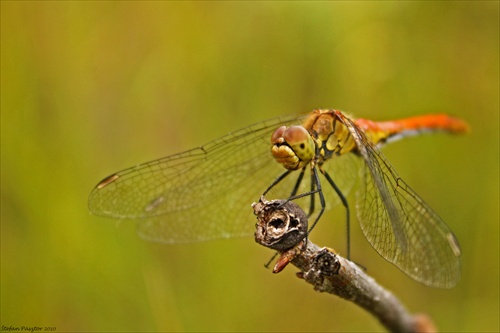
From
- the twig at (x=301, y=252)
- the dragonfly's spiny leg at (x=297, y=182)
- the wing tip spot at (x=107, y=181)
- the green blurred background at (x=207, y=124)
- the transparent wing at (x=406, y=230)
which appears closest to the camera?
the twig at (x=301, y=252)

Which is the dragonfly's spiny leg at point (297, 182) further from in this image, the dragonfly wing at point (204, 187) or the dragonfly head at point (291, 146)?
the dragonfly head at point (291, 146)

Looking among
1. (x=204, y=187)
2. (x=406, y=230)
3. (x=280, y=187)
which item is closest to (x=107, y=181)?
(x=204, y=187)

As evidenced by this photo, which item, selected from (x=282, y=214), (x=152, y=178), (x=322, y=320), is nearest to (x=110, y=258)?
(x=152, y=178)

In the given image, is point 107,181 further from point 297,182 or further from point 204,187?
point 297,182

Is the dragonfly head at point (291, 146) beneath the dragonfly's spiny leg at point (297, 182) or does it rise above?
above

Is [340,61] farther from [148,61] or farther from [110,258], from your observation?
[110,258]

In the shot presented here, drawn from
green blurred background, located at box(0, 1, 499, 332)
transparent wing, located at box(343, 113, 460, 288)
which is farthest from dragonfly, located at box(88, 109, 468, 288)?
green blurred background, located at box(0, 1, 499, 332)

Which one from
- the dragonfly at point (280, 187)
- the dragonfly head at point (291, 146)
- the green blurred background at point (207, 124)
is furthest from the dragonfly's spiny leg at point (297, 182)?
the green blurred background at point (207, 124)

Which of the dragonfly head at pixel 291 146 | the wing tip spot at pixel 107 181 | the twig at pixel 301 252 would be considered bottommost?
→ the twig at pixel 301 252

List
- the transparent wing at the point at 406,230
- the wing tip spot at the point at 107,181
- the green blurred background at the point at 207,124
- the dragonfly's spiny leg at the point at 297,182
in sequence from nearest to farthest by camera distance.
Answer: the transparent wing at the point at 406,230, the wing tip spot at the point at 107,181, the dragonfly's spiny leg at the point at 297,182, the green blurred background at the point at 207,124
